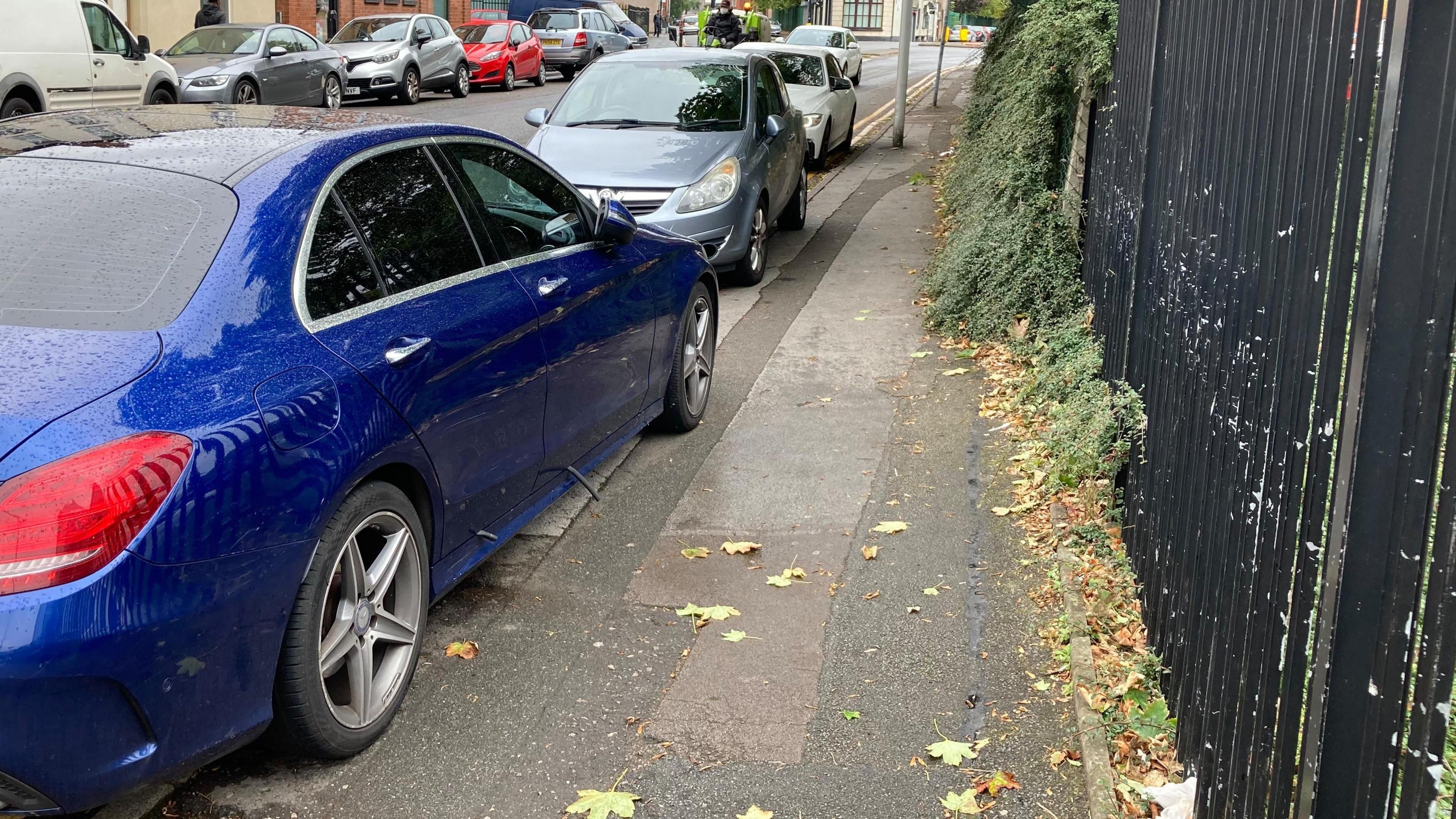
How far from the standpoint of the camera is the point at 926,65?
152 feet

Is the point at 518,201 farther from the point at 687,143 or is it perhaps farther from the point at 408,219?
the point at 687,143

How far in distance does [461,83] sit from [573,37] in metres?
7.74

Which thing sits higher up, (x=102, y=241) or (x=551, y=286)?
(x=102, y=241)

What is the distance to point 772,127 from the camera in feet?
33.7

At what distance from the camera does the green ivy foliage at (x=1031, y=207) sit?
727 centimetres

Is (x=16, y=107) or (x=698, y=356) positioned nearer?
(x=698, y=356)

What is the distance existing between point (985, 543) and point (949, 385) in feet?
8.10

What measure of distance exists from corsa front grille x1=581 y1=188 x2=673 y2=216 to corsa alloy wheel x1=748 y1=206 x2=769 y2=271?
40.7 inches

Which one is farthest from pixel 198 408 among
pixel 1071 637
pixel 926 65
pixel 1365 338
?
pixel 926 65

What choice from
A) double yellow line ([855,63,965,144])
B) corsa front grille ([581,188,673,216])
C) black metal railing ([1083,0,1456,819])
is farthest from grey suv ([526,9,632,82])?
black metal railing ([1083,0,1456,819])

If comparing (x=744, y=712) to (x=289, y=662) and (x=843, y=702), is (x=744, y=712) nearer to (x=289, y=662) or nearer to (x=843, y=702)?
(x=843, y=702)

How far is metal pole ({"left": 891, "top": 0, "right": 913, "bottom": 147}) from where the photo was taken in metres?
18.9

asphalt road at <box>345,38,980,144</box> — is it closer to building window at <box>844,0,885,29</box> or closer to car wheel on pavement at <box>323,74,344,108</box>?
car wheel on pavement at <box>323,74,344,108</box>

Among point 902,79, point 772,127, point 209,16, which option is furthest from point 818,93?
point 209,16
